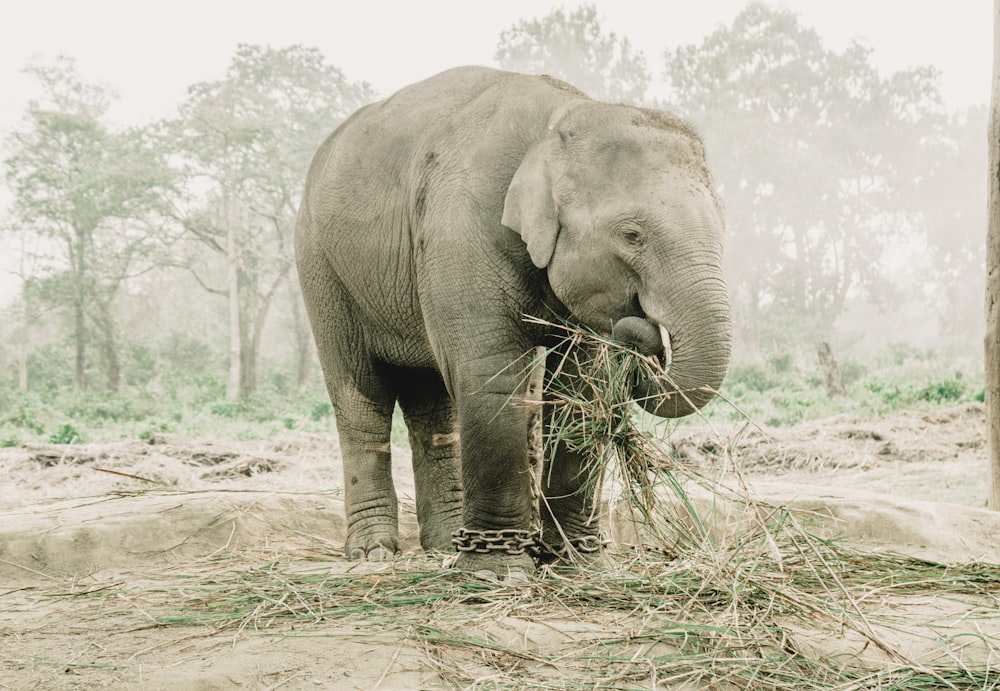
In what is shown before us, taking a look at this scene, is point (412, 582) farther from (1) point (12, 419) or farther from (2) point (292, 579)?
(1) point (12, 419)

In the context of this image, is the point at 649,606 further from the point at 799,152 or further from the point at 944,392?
the point at 799,152

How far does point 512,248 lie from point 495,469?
2.90 feet

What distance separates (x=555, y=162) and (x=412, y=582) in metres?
1.74

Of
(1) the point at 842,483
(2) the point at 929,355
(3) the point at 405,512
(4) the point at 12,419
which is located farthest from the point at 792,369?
(3) the point at 405,512

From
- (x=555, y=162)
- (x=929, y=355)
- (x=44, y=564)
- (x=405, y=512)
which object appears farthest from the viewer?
(x=929, y=355)

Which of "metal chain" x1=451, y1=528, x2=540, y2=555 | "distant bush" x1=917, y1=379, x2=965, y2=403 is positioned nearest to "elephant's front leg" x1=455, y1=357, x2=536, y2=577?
"metal chain" x1=451, y1=528, x2=540, y2=555

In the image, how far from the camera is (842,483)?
9375 mm

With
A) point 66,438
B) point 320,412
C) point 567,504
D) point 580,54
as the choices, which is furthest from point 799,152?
point 567,504

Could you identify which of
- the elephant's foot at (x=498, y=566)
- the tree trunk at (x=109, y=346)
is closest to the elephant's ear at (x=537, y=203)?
the elephant's foot at (x=498, y=566)

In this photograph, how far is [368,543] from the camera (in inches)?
210

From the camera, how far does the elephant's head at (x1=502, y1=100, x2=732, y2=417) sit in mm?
3852

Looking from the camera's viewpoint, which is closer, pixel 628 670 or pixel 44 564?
pixel 628 670

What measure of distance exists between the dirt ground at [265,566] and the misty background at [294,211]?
5.13m

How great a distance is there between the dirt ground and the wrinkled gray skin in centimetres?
37
